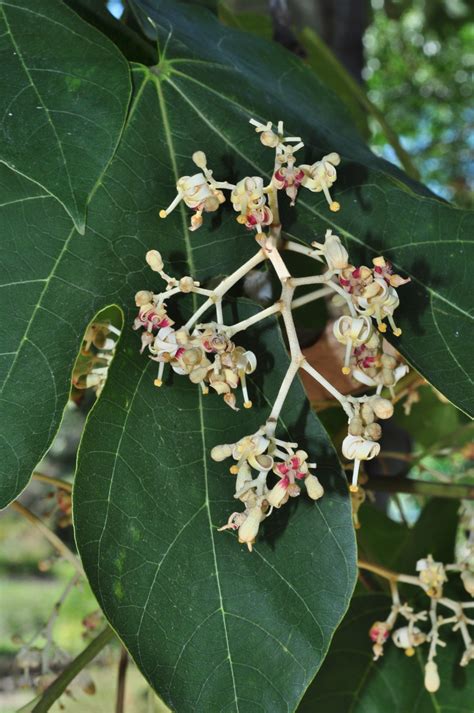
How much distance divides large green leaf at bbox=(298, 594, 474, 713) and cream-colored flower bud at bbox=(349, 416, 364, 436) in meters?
0.26

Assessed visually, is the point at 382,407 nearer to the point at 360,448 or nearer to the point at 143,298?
the point at 360,448

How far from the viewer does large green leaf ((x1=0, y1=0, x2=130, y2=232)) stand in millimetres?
437

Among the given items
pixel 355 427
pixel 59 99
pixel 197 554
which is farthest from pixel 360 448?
pixel 59 99

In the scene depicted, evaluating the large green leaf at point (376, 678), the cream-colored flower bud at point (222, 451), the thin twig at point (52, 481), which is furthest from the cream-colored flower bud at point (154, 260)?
the large green leaf at point (376, 678)

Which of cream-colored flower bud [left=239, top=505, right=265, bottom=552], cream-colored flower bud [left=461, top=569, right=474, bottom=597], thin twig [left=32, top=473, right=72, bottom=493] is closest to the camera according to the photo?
cream-colored flower bud [left=239, top=505, right=265, bottom=552]

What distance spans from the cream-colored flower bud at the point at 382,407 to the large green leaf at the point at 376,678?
0.27m

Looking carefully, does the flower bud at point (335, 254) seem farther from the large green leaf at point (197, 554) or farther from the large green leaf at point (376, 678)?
the large green leaf at point (376, 678)

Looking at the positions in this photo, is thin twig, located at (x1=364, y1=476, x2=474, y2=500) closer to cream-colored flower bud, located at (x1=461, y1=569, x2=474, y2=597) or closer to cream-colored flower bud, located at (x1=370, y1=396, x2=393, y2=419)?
cream-colored flower bud, located at (x1=461, y1=569, x2=474, y2=597)

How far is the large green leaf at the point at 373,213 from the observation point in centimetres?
51

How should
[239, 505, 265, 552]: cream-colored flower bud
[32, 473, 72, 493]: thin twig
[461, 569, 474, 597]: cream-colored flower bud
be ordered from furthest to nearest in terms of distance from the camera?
[32, 473, 72, 493]: thin twig, [461, 569, 474, 597]: cream-colored flower bud, [239, 505, 265, 552]: cream-colored flower bud

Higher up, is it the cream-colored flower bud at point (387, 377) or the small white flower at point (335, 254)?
the small white flower at point (335, 254)

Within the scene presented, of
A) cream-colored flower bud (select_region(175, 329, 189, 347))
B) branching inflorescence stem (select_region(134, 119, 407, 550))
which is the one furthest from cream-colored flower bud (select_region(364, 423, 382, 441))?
cream-colored flower bud (select_region(175, 329, 189, 347))

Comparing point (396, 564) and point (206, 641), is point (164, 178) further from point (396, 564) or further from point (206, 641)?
point (396, 564)

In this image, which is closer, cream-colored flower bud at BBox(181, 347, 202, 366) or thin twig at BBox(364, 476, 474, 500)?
cream-colored flower bud at BBox(181, 347, 202, 366)
